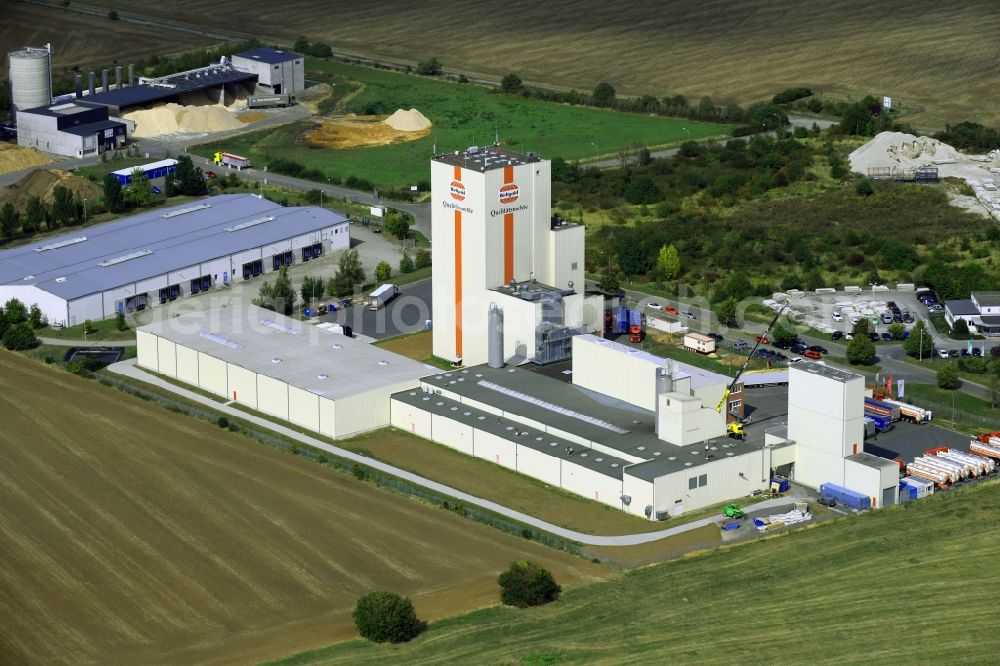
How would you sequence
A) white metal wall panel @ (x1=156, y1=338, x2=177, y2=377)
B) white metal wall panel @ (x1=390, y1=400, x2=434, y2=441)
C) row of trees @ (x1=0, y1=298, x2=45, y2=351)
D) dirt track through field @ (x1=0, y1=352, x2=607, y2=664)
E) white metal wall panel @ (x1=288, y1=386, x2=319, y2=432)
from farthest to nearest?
row of trees @ (x1=0, y1=298, x2=45, y2=351) → white metal wall panel @ (x1=156, y1=338, x2=177, y2=377) → white metal wall panel @ (x1=288, y1=386, x2=319, y2=432) → white metal wall panel @ (x1=390, y1=400, x2=434, y2=441) → dirt track through field @ (x1=0, y1=352, x2=607, y2=664)

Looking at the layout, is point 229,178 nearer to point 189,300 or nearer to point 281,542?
point 189,300

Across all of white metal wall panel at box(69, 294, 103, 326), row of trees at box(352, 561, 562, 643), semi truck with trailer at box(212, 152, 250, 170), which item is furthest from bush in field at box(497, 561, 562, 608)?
semi truck with trailer at box(212, 152, 250, 170)

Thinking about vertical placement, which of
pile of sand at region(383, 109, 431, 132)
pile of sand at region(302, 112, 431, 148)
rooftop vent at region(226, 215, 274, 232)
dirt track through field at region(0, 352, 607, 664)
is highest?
Answer: pile of sand at region(383, 109, 431, 132)

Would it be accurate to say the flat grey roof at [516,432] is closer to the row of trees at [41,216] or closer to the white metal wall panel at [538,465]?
the white metal wall panel at [538,465]

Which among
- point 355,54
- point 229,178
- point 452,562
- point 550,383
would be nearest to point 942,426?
point 550,383

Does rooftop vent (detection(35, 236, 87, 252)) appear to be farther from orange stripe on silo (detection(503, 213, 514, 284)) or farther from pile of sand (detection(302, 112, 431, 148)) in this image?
pile of sand (detection(302, 112, 431, 148))

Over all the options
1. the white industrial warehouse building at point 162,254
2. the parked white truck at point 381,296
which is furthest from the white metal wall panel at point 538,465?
the white industrial warehouse building at point 162,254
